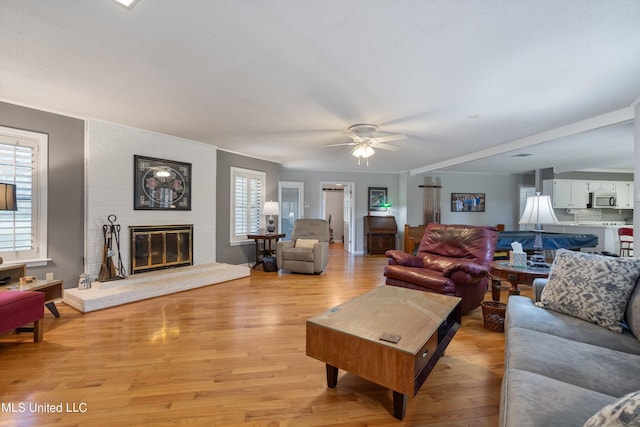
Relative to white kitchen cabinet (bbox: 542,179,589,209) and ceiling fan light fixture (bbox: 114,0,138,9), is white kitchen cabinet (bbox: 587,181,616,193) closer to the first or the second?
white kitchen cabinet (bbox: 542,179,589,209)

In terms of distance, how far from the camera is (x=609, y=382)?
3.95 feet

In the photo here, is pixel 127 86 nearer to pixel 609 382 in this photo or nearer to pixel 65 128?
pixel 65 128

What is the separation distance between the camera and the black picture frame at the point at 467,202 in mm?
8070

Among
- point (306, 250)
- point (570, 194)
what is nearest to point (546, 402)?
point (306, 250)

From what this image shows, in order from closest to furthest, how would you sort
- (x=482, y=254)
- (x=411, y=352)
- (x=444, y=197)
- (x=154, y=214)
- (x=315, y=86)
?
(x=411, y=352), (x=315, y=86), (x=482, y=254), (x=154, y=214), (x=444, y=197)

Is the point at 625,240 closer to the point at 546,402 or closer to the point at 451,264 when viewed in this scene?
the point at 451,264

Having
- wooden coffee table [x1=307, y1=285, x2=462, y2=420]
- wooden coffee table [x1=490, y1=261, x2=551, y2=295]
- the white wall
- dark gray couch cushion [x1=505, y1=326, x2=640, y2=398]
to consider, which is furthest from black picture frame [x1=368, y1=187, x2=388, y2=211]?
dark gray couch cushion [x1=505, y1=326, x2=640, y2=398]

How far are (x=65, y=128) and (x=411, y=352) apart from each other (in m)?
4.51

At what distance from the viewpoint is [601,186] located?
24.0 ft

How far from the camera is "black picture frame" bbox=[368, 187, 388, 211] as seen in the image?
8109 mm

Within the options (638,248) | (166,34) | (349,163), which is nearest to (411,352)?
(166,34)

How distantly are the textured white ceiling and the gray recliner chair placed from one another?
2.27 m

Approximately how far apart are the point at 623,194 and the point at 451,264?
25.1 ft

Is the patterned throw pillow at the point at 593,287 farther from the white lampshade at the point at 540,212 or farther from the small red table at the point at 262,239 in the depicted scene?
the small red table at the point at 262,239
